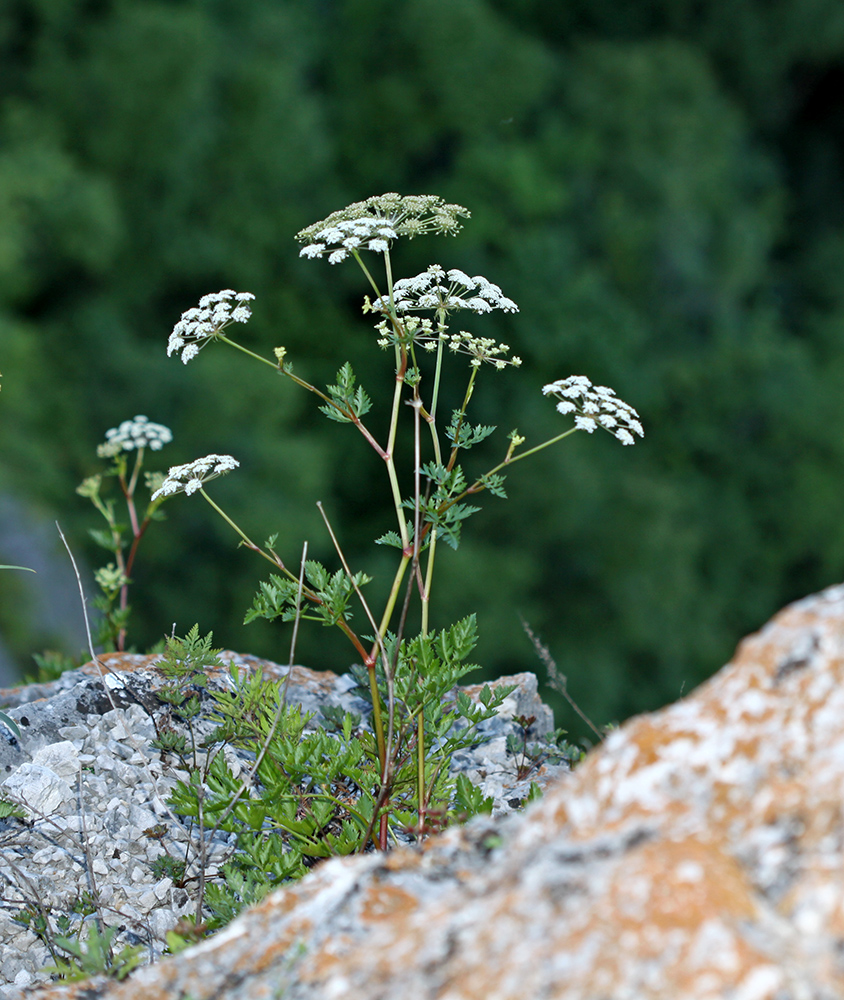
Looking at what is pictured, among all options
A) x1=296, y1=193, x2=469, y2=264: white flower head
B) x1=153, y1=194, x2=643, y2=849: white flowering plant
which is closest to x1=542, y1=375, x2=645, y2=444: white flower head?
x1=153, y1=194, x2=643, y2=849: white flowering plant

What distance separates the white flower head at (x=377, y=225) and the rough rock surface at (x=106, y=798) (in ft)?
3.28

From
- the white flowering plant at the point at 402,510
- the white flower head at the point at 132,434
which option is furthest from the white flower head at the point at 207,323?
the white flower head at the point at 132,434

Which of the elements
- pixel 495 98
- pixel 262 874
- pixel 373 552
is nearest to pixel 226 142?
pixel 495 98

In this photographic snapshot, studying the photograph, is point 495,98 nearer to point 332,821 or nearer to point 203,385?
point 203,385

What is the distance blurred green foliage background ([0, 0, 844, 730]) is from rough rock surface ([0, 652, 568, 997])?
7848 mm

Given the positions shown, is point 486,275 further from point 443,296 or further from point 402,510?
point 402,510

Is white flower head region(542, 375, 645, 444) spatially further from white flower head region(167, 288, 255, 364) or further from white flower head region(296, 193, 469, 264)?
white flower head region(167, 288, 255, 364)

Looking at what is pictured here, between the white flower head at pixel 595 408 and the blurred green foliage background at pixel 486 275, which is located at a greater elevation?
the blurred green foliage background at pixel 486 275

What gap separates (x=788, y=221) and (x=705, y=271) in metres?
5.70

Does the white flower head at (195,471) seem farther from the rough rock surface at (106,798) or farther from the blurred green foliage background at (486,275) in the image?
the blurred green foliage background at (486,275)

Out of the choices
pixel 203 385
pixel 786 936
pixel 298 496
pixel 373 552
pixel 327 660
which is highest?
pixel 203 385

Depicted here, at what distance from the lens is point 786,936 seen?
0.86 meters

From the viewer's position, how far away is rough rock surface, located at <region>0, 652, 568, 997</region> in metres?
1.86

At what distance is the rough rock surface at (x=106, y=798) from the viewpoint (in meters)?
1.86
